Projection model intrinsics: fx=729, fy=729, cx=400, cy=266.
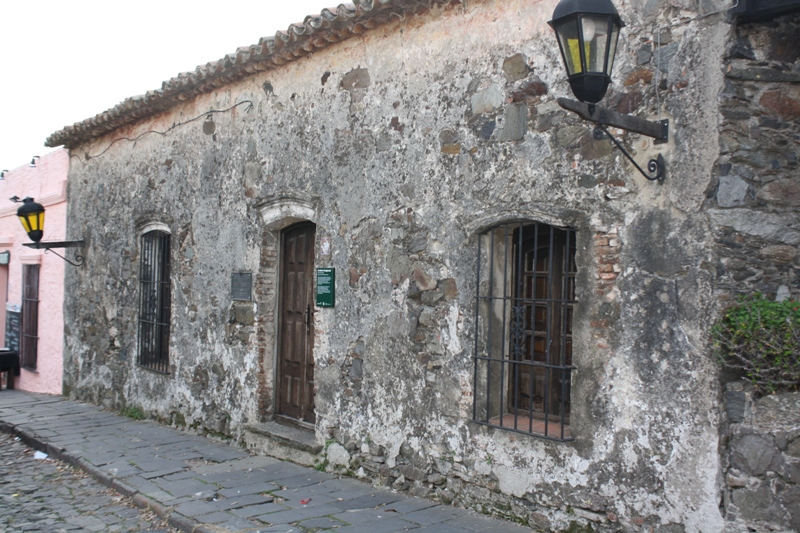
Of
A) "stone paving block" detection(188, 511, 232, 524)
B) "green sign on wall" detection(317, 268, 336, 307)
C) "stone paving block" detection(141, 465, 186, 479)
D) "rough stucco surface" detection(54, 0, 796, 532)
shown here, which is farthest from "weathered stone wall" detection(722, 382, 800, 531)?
"stone paving block" detection(141, 465, 186, 479)

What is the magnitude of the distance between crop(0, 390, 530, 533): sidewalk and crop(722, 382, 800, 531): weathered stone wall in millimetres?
1548

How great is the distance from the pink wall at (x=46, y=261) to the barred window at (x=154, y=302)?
296 centimetres

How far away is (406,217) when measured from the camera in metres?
6.14

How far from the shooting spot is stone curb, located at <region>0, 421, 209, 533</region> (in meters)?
5.38

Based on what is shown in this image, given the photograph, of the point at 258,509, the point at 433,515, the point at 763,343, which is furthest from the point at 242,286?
the point at 763,343

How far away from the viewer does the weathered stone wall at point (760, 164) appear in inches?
171

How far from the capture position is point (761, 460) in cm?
395

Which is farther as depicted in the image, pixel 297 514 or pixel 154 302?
pixel 154 302

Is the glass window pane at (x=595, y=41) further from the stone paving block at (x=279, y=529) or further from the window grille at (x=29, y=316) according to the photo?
the window grille at (x=29, y=316)

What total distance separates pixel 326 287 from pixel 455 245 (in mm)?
1644

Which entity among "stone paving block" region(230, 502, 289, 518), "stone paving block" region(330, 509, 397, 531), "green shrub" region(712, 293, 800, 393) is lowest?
"stone paving block" region(230, 502, 289, 518)

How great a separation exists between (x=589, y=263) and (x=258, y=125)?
4379 mm

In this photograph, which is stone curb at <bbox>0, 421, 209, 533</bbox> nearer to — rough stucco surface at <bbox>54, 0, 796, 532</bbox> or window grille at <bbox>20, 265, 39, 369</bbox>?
rough stucco surface at <bbox>54, 0, 796, 532</bbox>

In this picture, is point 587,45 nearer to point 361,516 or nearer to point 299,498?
point 361,516
